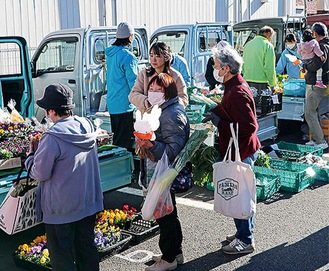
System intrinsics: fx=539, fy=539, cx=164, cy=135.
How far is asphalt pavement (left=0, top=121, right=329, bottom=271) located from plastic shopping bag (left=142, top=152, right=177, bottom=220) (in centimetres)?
71

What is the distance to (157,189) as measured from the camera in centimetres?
437

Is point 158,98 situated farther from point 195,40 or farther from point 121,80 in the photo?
point 195,40

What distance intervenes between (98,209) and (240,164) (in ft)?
4.46

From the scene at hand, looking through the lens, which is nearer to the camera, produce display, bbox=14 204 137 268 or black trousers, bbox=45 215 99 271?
black trousers, bbox=45 215 99 271

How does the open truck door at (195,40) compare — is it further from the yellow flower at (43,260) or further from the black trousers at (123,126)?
the yellow flower at (43,260)

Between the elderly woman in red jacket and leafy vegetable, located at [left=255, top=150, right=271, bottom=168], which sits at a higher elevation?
the elderly woman in red jacket

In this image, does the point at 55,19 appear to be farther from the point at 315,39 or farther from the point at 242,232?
the point at 242,232

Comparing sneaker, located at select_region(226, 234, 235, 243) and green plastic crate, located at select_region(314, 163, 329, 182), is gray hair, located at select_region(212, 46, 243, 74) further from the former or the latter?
green plastic crate, located at select_region(314, 163, 329, 182)

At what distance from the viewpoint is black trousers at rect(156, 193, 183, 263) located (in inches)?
178

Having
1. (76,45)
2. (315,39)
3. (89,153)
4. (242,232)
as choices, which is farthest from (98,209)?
(315,39)

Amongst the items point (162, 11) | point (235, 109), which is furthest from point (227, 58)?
point (162, 11)

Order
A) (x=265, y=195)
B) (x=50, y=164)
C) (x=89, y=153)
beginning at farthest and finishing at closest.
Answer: (x=265, y=195) → (x=89, y=153) → (x=50, y=164)

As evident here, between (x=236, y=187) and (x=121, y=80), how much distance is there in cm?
297

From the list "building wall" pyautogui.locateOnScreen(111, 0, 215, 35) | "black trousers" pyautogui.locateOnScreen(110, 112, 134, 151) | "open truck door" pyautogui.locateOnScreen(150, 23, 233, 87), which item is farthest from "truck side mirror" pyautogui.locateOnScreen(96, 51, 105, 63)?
"building wall" pyautogui.locateOnScreen(111, 0, 215, 35)
